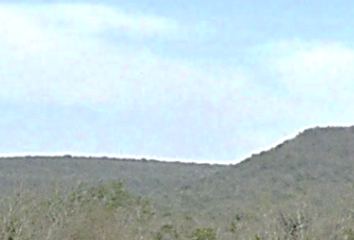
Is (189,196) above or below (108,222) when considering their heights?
above

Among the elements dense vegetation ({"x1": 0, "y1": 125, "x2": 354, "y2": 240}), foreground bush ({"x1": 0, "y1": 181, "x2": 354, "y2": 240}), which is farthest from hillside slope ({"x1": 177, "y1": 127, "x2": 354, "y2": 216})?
foreground bush ({"x1": 0, "y1": 181, "x2": 354, "y2": 240})

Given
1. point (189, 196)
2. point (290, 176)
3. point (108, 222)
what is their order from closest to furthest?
1. point (108, 222)
2. point (189, 196)
3. point (290, 176)

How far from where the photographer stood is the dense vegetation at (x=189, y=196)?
17641 millimetres

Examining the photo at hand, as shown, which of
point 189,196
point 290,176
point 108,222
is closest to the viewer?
point 108,222

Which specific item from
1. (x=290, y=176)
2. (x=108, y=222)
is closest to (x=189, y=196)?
(x=290, y=176)

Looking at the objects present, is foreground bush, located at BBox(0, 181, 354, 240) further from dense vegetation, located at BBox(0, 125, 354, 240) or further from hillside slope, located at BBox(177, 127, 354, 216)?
hillside slope, located at BBox(177, 127, 354, 216)

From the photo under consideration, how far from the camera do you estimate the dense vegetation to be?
17641 millimetres

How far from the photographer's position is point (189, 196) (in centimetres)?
4022

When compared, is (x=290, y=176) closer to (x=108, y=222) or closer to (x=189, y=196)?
(x=189, y=196)

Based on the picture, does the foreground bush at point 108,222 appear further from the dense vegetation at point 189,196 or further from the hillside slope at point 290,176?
the hillside slope at point 290,176

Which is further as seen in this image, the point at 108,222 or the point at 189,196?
the point at 189,196

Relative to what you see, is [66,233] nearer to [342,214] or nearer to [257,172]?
[342,214]

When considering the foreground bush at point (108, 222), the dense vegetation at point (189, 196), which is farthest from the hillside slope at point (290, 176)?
the foreground bush at point (108, 222)

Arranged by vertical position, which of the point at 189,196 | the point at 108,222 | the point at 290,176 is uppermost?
the point at 290,176
